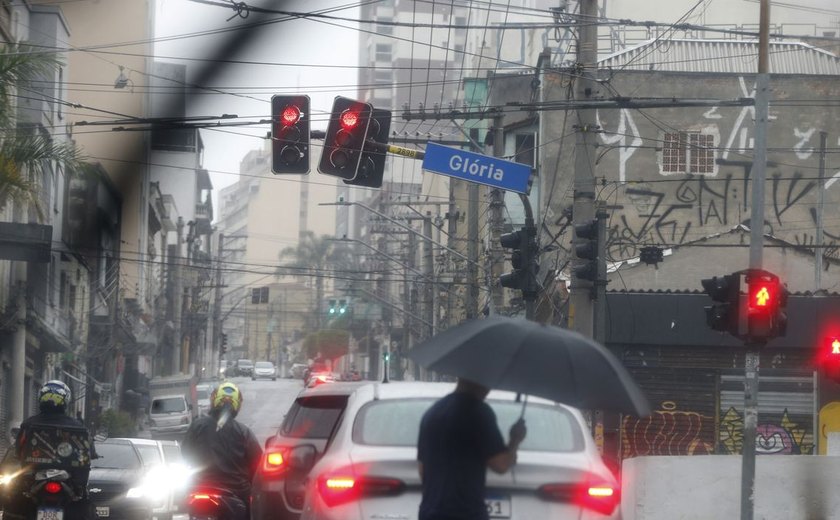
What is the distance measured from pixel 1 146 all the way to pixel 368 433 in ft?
42.5

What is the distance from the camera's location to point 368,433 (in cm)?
756

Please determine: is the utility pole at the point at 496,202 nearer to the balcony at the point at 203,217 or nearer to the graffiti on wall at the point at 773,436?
the graffiti on wall at the point at 773,436

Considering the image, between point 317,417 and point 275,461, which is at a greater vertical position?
point 317,417

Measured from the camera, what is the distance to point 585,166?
1773cm

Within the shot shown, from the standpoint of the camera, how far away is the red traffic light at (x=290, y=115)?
1614cm

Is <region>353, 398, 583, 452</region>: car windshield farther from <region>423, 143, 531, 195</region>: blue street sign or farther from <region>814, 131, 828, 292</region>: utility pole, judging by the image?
<region>814, 131, 828, 292</region>: utility pole

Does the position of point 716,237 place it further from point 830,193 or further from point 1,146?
point 1,146

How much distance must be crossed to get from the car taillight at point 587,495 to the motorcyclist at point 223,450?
152 inches

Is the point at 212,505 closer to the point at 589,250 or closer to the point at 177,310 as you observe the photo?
the point at 589,250

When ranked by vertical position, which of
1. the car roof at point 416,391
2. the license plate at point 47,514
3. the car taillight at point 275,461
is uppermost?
the car roof at point 416,391

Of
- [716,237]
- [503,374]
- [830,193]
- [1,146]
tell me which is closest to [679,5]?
[830,193]

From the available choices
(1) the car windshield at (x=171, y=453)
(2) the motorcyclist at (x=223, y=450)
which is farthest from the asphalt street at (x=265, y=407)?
(2) the motorcyclist at (x=223, y=450)

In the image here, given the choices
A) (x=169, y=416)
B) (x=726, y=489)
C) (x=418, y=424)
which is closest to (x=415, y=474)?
(x=418, y=424)

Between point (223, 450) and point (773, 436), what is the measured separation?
865 inches
